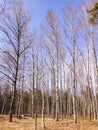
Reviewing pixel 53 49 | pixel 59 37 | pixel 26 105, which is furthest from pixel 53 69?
pixel 26 105

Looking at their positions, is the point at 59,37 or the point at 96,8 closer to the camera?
the point at 96,8

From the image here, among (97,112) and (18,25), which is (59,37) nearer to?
(18,25)

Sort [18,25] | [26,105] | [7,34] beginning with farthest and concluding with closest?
1. [26,105]
2. [18,25]
3. [7,34]

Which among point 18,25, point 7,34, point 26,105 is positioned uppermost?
point 18,25

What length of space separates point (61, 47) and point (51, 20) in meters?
2.94

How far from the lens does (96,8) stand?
7801 millimetres

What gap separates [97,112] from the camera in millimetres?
17938

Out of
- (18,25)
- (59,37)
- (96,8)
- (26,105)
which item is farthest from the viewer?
(26,105)

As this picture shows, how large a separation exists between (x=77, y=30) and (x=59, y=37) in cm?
212

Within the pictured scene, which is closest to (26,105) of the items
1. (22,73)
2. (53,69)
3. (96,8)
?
(22,73)

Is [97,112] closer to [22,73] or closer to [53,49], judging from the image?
[53,49]

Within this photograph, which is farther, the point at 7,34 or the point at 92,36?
the point at 92,36

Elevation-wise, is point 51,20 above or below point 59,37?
above

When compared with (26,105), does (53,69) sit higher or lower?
higher
